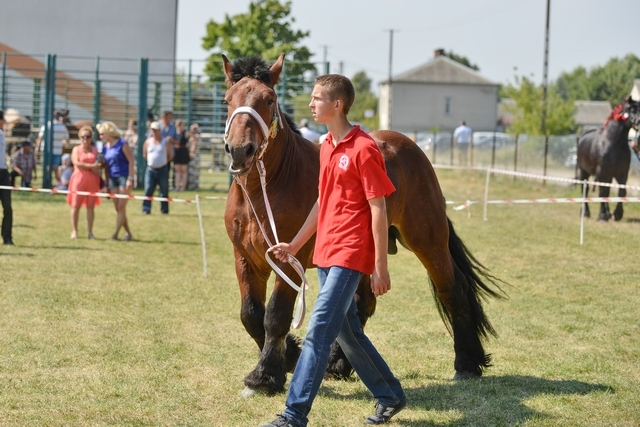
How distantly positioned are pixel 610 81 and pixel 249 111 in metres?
76.7

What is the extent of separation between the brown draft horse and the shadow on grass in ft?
1.05

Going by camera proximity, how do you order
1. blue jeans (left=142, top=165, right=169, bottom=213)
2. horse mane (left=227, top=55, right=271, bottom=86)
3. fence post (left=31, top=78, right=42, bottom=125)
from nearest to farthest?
horse mane (left=227, top=55, right=271, bottom=86), blue jeans (left=142, top=165, right=169, bottom=213), fence post (left=31, top=78, right=42, bottom=125)

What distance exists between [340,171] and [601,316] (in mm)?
5118

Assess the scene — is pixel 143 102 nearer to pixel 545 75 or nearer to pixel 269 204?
pixel 269 204

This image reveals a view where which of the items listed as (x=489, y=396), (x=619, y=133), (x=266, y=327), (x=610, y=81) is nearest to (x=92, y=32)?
(x=619, y=133)

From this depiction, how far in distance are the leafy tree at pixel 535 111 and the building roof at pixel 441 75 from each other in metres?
40.9

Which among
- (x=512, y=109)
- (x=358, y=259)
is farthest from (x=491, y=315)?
(x=512, y=109)

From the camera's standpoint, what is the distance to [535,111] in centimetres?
4416

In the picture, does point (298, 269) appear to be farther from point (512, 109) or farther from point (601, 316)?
point (512, 109)

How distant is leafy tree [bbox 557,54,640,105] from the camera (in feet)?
235

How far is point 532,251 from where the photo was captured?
13.6 m

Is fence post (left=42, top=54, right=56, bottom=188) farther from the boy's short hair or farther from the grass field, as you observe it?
the boy's short hair

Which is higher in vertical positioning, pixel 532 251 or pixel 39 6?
pixel 39 6

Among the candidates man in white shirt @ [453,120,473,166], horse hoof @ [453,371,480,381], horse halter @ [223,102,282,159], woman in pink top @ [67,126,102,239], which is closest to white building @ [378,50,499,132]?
man in white shirt @ [453,120,473,166]
